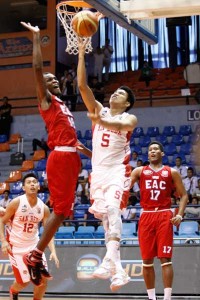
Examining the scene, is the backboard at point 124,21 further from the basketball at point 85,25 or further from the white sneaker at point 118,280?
the white sneaker at point 118,280

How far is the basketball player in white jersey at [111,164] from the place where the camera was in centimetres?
729

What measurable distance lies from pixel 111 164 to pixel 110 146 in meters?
0.21

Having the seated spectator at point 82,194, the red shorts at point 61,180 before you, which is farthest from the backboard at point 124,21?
the seated spectator at point 82,194

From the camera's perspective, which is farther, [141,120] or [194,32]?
[194,32]

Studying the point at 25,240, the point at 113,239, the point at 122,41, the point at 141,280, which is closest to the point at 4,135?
the point at 122,41

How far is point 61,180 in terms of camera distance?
24.6 feet

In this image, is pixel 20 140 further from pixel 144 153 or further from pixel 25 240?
pixel 25 240

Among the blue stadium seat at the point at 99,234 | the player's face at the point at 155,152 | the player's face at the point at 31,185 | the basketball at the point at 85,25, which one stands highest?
the basketball at the point at 85,25

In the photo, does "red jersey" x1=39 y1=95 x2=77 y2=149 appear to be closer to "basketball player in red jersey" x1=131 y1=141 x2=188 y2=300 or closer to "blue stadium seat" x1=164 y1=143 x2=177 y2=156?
"basketball player in red jersey" x1=131 y1=141 x2=188 y2=300

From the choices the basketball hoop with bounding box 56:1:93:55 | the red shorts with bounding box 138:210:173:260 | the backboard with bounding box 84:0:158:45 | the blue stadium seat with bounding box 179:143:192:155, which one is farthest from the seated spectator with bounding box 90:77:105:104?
the red shorts with bounding box 138:210:173:260

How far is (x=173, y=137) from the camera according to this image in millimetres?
19969

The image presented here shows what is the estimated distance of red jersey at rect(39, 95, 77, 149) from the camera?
763 centimetres

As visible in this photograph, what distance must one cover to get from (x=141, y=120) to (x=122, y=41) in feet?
28.2

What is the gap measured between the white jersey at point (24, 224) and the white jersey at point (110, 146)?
2.27 metres
